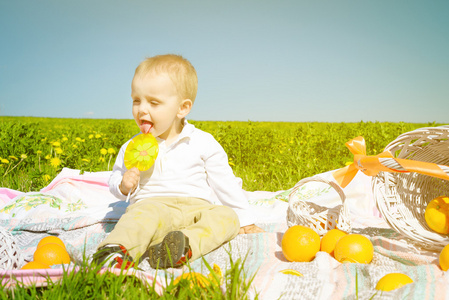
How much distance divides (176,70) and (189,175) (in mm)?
717

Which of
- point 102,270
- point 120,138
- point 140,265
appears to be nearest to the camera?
point 102,270

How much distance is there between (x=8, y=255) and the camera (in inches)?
70.1

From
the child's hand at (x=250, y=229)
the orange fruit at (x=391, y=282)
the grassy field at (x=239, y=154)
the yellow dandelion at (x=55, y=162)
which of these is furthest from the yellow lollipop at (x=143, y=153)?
the yellow dandelion at (x=55, y=162)

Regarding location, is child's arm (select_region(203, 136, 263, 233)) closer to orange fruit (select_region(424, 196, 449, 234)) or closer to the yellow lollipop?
the yellow lollipop

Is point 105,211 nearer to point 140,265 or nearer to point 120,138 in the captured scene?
point 140,265

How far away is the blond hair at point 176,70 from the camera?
242cm

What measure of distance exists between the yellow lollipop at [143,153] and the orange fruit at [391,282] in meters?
1.53

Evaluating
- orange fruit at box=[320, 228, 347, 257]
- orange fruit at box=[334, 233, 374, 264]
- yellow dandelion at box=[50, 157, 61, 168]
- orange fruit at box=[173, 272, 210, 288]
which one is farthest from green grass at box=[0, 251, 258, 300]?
yellow dandelion at box=[50, 157, 61, 168]

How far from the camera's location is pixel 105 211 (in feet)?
10.0

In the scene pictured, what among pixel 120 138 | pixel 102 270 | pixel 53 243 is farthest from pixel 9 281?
pixel 120 138

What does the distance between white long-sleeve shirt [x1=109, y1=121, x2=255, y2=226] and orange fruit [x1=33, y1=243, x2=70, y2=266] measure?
1.97ft

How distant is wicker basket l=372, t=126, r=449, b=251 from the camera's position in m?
2.17

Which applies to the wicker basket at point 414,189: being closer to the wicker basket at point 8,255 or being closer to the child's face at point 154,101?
the child's face at point 154,101

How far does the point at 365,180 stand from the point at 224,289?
91.0 inches
